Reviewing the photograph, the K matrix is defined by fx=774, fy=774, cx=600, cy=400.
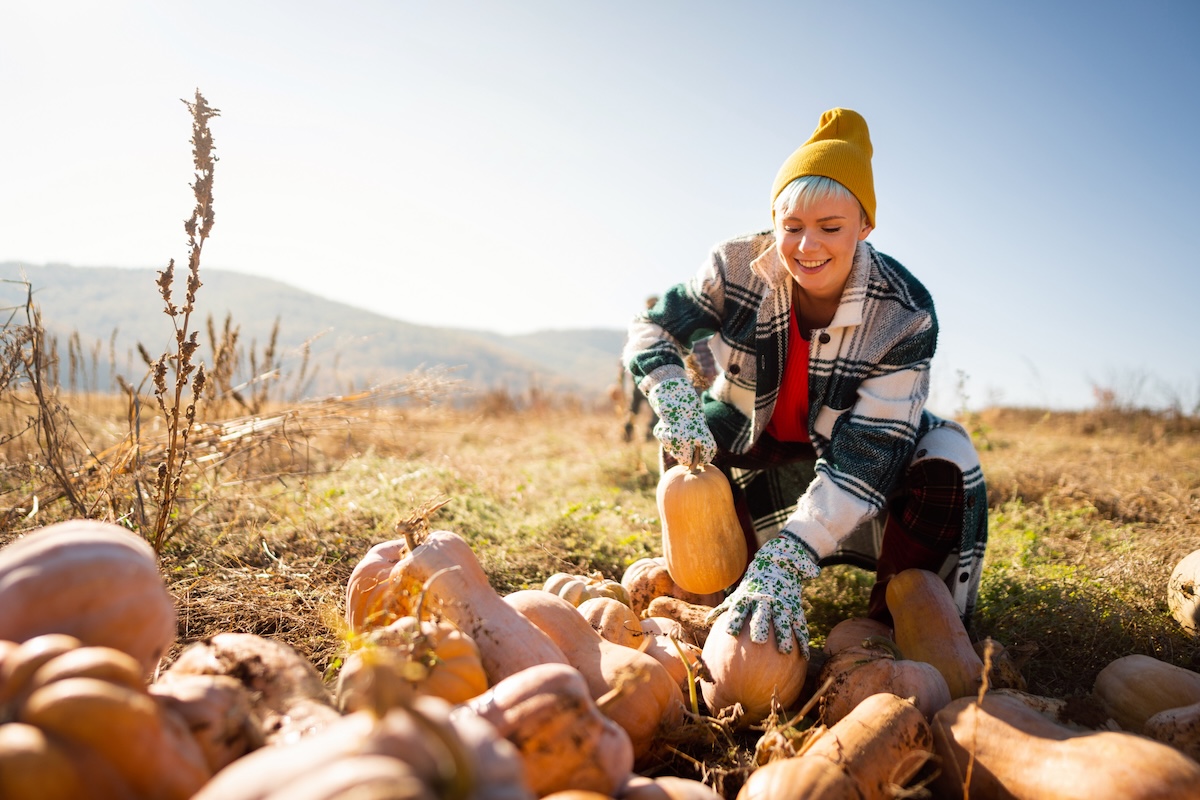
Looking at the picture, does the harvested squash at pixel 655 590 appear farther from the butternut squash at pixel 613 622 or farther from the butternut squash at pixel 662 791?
the butternut squash at pixel 662 791

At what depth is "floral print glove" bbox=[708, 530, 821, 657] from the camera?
2521 millimetres

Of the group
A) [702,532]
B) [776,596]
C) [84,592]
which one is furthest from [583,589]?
[84,592]

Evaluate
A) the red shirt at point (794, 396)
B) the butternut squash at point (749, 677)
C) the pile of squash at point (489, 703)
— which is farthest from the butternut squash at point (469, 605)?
the red shirt at point (794, 396)

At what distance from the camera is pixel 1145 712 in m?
2.33

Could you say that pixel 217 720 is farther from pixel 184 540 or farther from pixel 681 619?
pixel 184 540

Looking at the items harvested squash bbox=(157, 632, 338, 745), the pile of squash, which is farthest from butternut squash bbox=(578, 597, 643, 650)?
harvested squash bbox=(157, 632, 338, 745)

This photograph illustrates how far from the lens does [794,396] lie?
3.52 m

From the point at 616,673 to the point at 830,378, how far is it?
1.68 meters

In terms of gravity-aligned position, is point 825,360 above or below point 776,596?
above

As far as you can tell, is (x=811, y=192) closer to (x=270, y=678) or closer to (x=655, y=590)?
(x=655, y=590)

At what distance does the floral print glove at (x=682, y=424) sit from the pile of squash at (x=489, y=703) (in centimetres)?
68

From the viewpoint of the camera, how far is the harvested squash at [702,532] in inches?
123

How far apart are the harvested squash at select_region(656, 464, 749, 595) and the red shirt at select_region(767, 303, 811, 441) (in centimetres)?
58

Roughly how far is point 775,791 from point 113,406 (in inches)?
479
